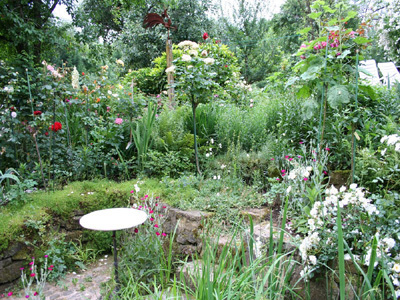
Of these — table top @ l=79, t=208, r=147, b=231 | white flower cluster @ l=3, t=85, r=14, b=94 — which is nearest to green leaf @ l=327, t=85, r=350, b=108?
table top @ l=79, t=208, r=147, b=231

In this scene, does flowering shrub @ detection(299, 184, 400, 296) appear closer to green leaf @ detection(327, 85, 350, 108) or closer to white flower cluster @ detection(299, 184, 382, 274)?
white flower cluster @ detection(299, 184, 382, 274)

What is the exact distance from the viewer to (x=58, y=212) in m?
2.95

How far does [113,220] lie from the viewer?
1.89 m

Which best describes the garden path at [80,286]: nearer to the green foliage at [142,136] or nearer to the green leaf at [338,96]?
the green foliage at [142,136]

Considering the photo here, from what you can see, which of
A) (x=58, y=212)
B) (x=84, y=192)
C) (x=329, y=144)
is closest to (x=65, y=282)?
(x=58, y=212)

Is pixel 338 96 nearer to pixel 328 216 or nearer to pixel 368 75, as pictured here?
pixel 368 75

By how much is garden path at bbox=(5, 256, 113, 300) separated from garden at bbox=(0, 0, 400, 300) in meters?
0.09

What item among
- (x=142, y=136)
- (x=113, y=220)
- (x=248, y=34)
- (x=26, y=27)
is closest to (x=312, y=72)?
(x=113, y=220)

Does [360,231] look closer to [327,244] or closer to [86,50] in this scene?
[327,244]

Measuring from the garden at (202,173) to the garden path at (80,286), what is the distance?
0.09m

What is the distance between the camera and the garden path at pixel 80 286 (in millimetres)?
2434

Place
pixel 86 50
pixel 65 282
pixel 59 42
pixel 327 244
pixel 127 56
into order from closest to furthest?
1. pixel 327 244
2. pixel 65 282
3. pixel 59 42
4. pixel 86 50
5. pixel 127 56

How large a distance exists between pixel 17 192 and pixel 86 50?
3.07 meters

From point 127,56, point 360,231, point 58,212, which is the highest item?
point 127,56
